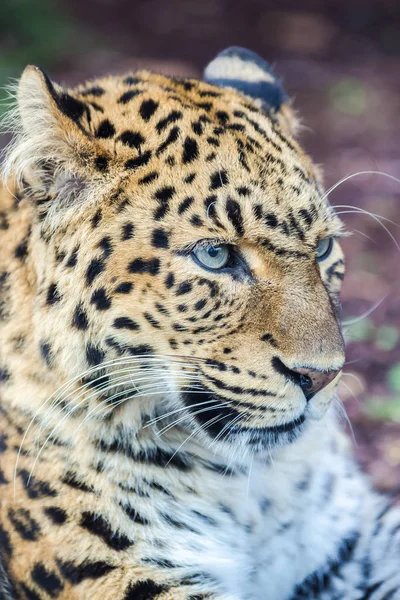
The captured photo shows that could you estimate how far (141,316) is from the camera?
3.59 meters

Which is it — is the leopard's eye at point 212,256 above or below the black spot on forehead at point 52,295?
above

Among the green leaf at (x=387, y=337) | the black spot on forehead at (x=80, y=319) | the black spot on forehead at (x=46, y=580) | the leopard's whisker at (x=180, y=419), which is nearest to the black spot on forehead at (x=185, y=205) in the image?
the black spot on forehead at (x=80, y=319)

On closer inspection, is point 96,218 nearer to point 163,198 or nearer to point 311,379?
point 163,198

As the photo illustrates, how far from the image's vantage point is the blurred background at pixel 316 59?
8297 millimetres

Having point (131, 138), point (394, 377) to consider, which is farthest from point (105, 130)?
point (394, 377)

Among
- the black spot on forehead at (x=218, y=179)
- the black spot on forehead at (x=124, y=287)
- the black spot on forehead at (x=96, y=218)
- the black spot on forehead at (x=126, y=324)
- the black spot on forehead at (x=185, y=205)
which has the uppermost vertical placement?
the black spot on forehead at (x=218, y=179)

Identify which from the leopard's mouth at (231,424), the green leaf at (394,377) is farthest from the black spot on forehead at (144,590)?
the green leaf at (394,377)

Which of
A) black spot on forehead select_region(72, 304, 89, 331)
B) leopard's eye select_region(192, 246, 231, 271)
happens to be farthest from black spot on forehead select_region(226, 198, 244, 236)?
black spot on forehead select_region(72, 304, 89, 331)

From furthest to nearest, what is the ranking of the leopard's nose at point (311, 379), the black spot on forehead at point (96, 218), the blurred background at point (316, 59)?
1. the blurred background at point (316, 59)
2. the black spot on forehead at point (96, 218)
3. the leopard's nose at point (311, 379)

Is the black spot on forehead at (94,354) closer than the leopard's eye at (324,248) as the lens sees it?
Yes

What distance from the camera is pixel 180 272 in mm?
3592

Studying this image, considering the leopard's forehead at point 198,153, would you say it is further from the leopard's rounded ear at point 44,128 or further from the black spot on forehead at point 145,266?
the black spot on forehead at point 145,266

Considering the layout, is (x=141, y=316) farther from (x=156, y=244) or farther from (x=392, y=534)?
(x=392, y=534)

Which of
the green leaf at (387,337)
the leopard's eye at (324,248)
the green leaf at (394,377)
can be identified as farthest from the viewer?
the green leaf at (387,337)
